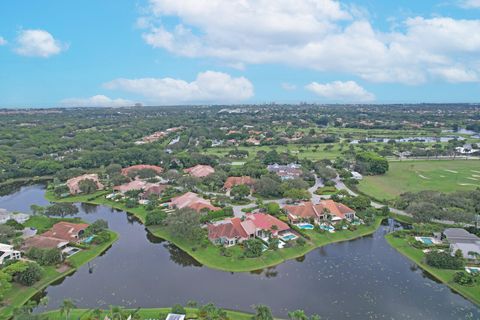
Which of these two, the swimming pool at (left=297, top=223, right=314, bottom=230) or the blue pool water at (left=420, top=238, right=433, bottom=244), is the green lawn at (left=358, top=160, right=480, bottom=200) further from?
the swimming pool at (left=297, top=223, right=314, bottom=230)

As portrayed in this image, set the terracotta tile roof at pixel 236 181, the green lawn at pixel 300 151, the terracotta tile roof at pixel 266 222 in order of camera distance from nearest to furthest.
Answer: the terracotta tile roof at pixel 266 222 → the terracotta tile roof at pixel 236 181 → the green lawn at pixel 300 151

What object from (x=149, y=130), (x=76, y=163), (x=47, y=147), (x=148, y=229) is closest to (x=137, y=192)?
(x=148, y=229)

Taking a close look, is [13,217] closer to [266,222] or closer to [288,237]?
[266,222]

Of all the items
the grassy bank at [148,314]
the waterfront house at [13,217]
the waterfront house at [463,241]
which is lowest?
the grassy bank at [148,314]

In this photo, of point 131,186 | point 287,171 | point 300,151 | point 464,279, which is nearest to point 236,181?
point 287,171

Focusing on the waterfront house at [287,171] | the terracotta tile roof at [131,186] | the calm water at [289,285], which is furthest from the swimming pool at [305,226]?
the terracotta tile roof at [131,186]

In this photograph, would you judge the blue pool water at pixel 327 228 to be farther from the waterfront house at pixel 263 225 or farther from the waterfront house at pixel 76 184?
the waterfront house at pixel 76 184
